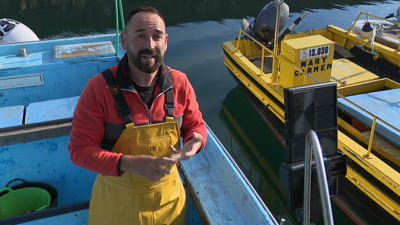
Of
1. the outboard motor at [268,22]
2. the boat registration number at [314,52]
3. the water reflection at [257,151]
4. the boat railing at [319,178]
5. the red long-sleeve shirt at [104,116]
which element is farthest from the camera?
the outboard motor at [268,22]

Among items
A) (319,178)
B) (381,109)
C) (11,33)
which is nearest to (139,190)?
(319,178)

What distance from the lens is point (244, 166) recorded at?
17.1 feet

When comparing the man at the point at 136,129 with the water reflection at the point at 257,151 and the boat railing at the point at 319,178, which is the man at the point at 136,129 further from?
the water reflection at the point at 257,151

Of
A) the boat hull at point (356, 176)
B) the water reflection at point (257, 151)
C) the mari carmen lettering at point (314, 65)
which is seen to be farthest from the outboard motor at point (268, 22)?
the mari carmen lettering at point (314, 65)

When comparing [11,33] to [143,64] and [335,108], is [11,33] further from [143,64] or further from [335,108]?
[335,108]

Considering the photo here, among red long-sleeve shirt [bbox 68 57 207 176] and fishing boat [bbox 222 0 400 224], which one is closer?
fishing boat [bbox 222 0 400 224]

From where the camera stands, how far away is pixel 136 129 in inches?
67.9

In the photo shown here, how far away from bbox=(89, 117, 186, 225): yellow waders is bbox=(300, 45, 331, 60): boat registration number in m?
3.01

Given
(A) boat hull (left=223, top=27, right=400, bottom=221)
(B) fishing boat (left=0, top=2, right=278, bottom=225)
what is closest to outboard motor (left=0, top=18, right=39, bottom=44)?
(B) fishing boat (left=0, top=2, right=278, bottom=225)

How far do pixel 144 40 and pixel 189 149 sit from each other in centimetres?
65

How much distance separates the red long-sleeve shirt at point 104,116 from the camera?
1649mm

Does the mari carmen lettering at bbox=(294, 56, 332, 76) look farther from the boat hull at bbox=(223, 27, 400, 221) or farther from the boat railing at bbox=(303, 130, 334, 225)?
the boat railing at bbox=(303, 130, 334, 225)

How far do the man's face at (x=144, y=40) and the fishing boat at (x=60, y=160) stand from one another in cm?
115

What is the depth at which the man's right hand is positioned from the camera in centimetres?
158
